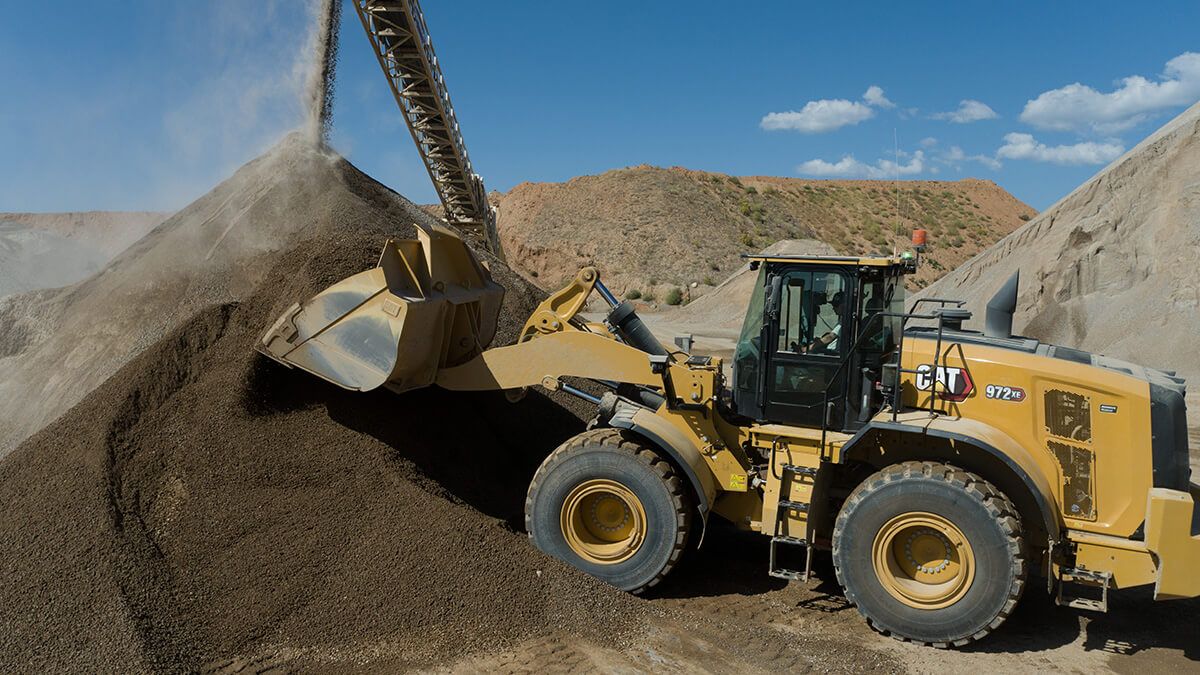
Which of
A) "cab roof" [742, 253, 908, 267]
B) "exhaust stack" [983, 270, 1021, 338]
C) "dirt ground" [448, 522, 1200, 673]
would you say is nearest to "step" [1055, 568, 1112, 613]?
"dirt ground" [448, 522, 1200, 673]

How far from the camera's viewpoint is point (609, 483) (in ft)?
19.5

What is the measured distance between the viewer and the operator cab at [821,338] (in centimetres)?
562

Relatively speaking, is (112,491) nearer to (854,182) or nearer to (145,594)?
(145,594)

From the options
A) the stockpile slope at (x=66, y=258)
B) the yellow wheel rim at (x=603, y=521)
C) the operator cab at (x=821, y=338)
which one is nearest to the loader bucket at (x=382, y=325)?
the yellow wheel rim at (x=603, y=521)

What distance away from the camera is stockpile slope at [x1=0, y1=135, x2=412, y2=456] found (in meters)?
8.27

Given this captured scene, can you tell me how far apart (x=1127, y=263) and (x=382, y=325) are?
16.9 meters

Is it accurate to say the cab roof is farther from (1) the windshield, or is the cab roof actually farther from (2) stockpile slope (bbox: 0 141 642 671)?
(2) stockpile slope (bbox: 0 141 642 671)

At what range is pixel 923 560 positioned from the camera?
5406 mm

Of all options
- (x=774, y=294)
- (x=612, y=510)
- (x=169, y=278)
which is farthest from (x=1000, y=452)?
(x=169, y=278)

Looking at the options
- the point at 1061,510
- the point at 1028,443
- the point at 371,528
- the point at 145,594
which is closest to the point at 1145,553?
the point at 1061,510

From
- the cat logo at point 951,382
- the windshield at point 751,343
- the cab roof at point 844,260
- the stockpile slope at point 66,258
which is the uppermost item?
the stockpile slope at point 66,258

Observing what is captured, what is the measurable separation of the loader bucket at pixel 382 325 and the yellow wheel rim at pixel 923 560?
3.40 m

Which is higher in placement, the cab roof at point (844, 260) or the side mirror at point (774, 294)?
the cab roof at point (844, 260)

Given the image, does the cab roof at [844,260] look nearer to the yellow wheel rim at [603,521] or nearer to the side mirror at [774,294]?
the side mirror at [774,294]
